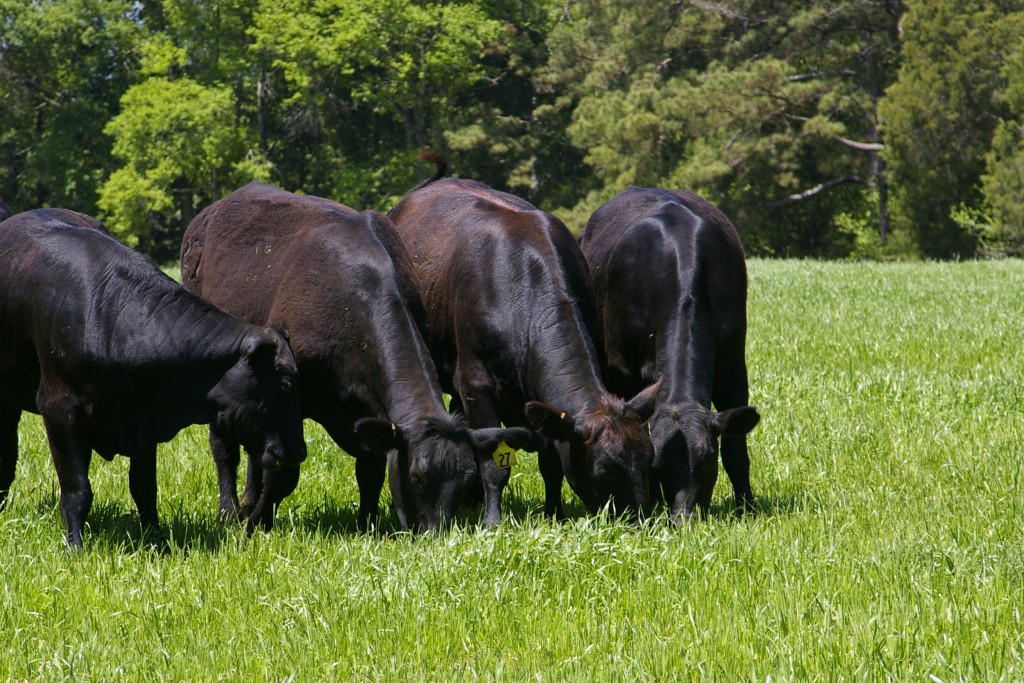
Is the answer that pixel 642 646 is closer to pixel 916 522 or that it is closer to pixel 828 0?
pixel 916 522

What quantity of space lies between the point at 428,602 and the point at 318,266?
287cm

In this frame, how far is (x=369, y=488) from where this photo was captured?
7.05 meters

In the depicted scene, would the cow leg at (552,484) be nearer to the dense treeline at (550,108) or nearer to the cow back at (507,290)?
the cow back at (507,290)

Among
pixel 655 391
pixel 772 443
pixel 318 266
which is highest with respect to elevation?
pixel 318 266

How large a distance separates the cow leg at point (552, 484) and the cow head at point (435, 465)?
41.2 inches

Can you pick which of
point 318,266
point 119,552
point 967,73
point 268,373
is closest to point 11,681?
point 119,552

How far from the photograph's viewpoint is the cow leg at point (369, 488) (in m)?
7.04

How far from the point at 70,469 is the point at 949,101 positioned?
35.7 m

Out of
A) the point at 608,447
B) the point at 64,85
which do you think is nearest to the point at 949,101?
the point at 608,447

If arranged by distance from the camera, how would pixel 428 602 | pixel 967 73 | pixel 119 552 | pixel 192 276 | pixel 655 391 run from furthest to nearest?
pixel 967 73, pixel 192 276, pixel 655 391, pixel 119 552, pixel 428 602

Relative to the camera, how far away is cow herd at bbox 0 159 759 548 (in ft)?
20.0

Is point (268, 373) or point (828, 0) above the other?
point (828, 0)

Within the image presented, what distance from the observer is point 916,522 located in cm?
614

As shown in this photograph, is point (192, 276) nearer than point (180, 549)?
No
